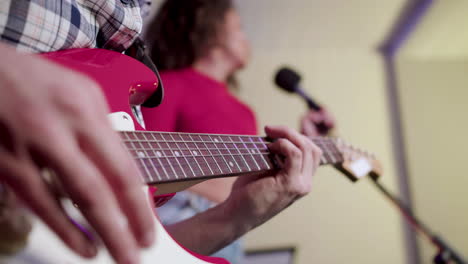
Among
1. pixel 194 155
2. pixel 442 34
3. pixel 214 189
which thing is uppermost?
pixel 194 155

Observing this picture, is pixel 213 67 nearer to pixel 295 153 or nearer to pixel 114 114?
pixel 295 153

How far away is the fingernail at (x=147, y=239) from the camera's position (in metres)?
0.23

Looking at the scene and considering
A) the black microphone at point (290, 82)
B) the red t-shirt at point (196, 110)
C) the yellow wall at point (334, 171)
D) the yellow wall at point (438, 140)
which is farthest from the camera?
the yellow wall at point (438, 140)

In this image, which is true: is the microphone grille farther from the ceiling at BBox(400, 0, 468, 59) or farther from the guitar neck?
the ceiling at BBox(400, 0, 468, 59)

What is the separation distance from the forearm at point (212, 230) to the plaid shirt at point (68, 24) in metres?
0.32

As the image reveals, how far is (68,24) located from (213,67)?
0.93 m

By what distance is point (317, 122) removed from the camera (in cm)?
129

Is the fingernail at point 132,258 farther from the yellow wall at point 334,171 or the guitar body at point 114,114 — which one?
the yellow wall at point 334,171

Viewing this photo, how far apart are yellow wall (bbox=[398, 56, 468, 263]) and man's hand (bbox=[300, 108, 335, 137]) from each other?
41.6 inches

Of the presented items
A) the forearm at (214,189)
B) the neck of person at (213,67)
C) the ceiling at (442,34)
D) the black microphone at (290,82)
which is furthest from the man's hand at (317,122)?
the ceiling at (442,34)

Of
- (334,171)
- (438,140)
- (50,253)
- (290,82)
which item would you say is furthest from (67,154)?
(438,140)

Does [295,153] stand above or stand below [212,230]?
above

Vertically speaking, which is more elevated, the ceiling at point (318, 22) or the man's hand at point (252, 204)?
the man's hand at point (252, 204)

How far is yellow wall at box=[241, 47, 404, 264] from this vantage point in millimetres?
1862
